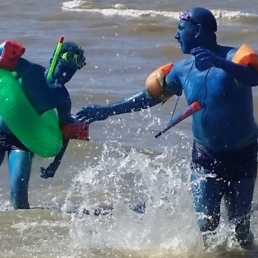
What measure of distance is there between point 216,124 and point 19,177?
6.13 ft

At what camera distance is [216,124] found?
5496 millimetres

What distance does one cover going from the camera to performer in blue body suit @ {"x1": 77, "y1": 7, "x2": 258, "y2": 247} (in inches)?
213

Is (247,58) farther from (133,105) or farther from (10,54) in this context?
(10,54)

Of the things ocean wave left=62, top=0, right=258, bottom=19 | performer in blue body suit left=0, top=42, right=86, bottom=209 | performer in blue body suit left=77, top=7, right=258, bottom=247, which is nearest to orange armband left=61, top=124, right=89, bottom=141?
performer in blue body suit left=0, top=42, right=86, bottom=209

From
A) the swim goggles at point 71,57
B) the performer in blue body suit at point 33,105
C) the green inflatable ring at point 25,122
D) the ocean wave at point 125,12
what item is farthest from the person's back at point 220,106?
the ocean wave at point 125,12

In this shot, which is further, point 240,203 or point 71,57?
point 71,57

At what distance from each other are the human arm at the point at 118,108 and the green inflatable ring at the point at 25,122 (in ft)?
2.61

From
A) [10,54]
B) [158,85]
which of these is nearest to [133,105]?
[158,85]

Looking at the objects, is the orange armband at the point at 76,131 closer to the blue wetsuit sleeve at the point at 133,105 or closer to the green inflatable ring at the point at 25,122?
the green inflatable ring at the point at 25,122

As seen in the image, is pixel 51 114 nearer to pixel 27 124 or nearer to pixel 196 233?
pixel 27 124

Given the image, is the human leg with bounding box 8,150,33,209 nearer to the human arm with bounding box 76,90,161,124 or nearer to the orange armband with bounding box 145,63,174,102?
the human arm with bounding box 76,90,161,124

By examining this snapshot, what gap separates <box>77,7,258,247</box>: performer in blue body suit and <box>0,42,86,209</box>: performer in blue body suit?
1071 mm

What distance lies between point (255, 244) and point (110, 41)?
9.16m


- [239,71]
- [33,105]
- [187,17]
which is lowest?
[33,105]
